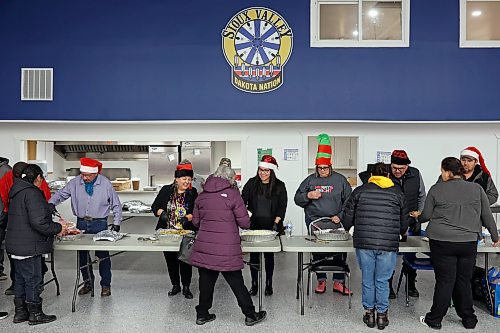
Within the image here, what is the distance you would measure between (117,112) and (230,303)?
341 centimetres

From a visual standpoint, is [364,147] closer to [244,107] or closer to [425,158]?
[425,158]

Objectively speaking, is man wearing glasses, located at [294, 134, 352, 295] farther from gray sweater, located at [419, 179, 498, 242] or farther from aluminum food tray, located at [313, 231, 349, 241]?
gray sweater, located at [419, 179, 498, 242]

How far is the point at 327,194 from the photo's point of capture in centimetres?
507

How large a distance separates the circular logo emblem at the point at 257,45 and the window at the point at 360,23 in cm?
47

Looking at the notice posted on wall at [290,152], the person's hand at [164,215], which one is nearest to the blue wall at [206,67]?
the notice posted on wall at [290,152]

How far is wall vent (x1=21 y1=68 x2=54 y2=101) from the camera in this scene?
23.2 ft

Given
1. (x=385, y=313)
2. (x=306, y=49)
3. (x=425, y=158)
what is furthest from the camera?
(x=425, y=158)

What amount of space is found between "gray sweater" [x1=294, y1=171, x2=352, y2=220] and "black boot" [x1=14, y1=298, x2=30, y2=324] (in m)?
2.73

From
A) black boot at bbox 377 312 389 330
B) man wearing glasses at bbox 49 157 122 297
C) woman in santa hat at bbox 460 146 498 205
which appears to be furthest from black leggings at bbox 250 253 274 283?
woman in santa hat at bbox 460 146 498 205

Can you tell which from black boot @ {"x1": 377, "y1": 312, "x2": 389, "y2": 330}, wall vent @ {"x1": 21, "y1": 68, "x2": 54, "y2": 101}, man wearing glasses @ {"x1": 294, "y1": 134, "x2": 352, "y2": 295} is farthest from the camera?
wall vent @ {"x1": 21, "y1": 68, "x2": 54, "y2": 101}

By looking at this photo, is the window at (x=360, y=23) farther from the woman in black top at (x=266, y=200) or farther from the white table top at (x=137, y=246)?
the white table top at (x=137, y=246)

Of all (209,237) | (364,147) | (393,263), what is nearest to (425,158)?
(364,147)

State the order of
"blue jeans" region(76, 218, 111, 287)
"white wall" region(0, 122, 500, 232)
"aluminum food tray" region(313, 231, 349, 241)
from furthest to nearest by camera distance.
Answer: "white wall" region(0, 122, 500, 232), "blue jeans" region(76, 218, 111, 287), "aluminum food tray" region(313, 231, 349, 241)

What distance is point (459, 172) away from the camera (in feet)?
13.2
